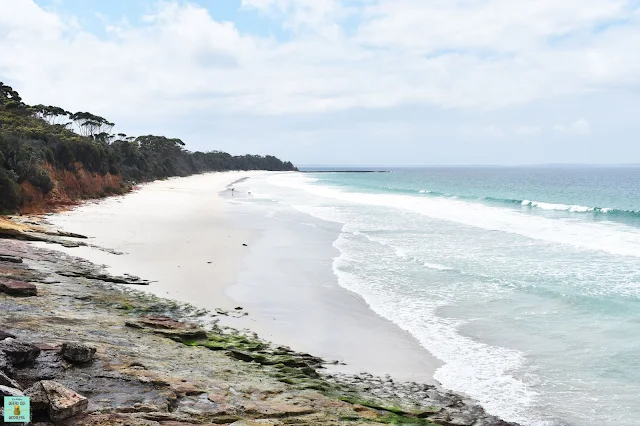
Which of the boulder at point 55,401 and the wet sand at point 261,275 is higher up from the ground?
the boulder at point 55,401

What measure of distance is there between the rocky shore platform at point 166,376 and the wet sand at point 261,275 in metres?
0.90

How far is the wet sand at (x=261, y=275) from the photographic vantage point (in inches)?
388

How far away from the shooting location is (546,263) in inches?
723

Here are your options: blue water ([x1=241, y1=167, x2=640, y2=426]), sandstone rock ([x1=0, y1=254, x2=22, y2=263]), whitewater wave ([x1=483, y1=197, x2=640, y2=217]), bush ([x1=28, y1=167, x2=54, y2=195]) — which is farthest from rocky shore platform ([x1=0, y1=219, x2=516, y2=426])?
whitewater wave ([x1=483, y1=197, x2=640, y2=217])

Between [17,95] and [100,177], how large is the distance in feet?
79.4

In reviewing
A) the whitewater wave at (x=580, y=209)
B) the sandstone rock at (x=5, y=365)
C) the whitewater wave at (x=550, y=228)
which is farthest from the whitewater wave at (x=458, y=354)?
the whitewater wave at (x=580, y=209)

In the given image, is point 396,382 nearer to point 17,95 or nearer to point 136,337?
point 136,337

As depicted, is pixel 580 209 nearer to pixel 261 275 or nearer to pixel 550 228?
pixel 550 228

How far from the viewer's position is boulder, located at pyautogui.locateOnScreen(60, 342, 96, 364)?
680cm

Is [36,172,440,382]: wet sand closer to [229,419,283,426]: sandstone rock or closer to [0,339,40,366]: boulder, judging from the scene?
[229,419,283,426]: sandstone rock
